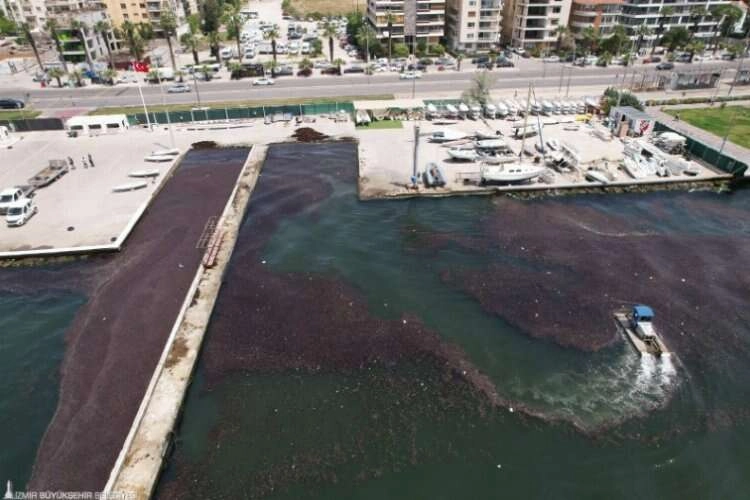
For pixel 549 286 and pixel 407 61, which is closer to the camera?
pixel 549 286

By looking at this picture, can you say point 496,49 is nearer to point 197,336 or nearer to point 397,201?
point 397,201

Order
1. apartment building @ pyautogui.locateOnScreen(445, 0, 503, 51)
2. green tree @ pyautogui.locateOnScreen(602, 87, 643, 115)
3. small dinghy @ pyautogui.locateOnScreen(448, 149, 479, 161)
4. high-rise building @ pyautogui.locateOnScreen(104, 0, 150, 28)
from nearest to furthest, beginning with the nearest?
small dinghy @ pyautogui.locateOnScreen(448, 149, 479, 161)
green tree @ pyautogui.locateOnScreen(602, 87, 643, 115)
apartment building @ pyautogui.locateOnScreen(445, 0, 503, 51)
high-rise building @ pyautogui.locateOnScreen(104, 0, 150, 28)

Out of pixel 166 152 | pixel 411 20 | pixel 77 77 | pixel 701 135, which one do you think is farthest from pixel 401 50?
pixel 166 152

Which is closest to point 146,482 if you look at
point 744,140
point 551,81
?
point 744,140

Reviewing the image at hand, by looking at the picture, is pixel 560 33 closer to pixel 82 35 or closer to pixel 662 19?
pixel 662 19

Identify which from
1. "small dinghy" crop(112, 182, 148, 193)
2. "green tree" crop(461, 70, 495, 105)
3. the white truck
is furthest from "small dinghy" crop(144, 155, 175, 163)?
"green tree" crop(461, 70, 495, 105)

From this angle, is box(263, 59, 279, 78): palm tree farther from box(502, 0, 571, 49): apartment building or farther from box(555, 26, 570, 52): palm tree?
box(555, 26, 570, 52): palm tree
